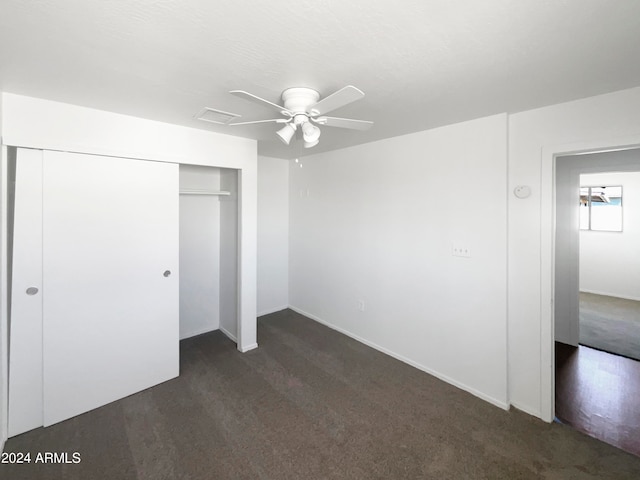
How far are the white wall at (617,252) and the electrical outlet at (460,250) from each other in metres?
4.64

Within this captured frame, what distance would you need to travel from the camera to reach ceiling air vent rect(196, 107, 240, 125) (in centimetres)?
219

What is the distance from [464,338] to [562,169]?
8.20 feet

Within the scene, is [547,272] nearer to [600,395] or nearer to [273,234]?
[600,395]

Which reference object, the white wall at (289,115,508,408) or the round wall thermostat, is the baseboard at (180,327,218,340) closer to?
the white wall at (289,115,508,408)

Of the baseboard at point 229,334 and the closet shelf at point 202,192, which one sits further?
the baseboard at point 229,334

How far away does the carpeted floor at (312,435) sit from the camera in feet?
5.98

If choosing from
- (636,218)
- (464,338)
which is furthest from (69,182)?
(636,218)

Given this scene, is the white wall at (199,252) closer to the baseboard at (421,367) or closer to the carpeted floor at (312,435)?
the carpeted floor at (312,435)

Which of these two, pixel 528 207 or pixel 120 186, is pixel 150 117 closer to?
pixel 120 186

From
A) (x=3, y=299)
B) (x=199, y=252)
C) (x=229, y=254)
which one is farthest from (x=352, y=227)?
(x=3, y=299)

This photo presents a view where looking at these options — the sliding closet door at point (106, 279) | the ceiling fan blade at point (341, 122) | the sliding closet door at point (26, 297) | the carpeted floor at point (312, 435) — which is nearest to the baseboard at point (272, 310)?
the carpeted floor at point (312, 435)

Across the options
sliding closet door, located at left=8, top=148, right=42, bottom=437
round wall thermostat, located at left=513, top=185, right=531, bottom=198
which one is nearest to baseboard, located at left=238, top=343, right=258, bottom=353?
sliding closet door, located at left=8, top=148, right=42, bottom=437

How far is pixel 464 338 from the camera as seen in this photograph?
2.66 metres

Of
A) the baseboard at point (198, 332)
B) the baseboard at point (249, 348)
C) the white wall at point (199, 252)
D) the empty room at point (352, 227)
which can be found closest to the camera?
the empty room at point (352, 227)
